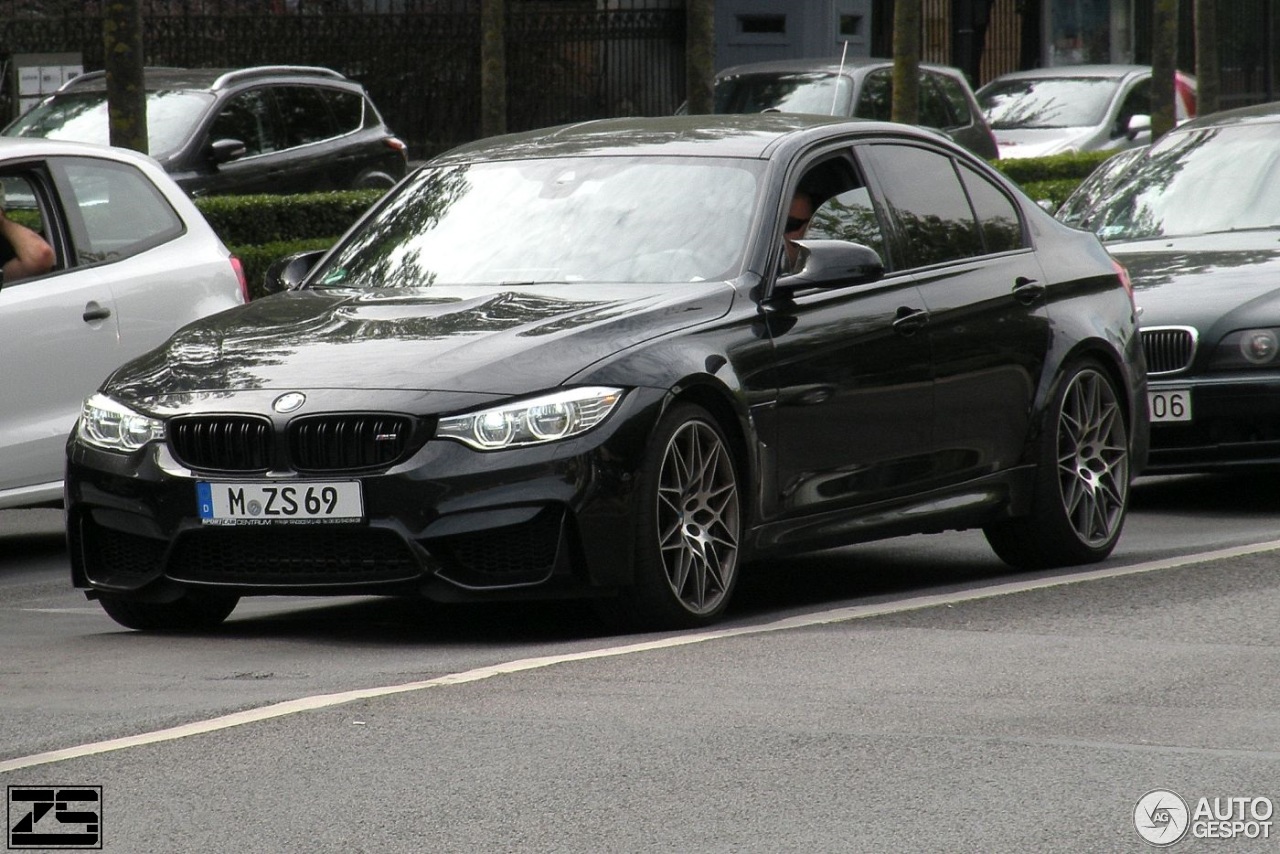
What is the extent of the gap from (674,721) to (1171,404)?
5364mm

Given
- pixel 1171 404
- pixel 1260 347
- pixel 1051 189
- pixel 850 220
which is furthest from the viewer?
pixel 1051 189

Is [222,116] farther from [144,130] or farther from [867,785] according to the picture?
[867,785]

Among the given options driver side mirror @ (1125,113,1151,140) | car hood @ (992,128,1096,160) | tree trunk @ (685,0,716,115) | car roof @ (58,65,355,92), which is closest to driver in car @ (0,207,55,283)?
car roof @ (58,65,355,92)

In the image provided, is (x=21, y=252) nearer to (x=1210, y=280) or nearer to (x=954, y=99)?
(x=1210, y=280)

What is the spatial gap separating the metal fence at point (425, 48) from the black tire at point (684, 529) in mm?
20783

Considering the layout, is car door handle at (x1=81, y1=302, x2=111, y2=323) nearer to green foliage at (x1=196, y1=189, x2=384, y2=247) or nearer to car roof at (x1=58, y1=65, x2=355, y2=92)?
green foliage at (x1=196, y1=189, x2=384, y2=247)

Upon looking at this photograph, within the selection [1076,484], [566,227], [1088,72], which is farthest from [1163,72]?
[566,227]

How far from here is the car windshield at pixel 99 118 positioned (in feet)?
61.2

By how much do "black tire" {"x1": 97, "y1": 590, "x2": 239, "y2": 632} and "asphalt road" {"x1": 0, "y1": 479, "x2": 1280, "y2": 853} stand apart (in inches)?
3.5

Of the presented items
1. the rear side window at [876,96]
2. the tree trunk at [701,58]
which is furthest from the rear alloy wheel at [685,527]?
the rear side window at [876,96]

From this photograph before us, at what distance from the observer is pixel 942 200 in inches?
353

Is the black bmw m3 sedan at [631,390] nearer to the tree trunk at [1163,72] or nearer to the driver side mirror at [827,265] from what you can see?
the driver side mirror at [827,265]

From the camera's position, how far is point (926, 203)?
29.1 feet

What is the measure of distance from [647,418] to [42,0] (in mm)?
22966
